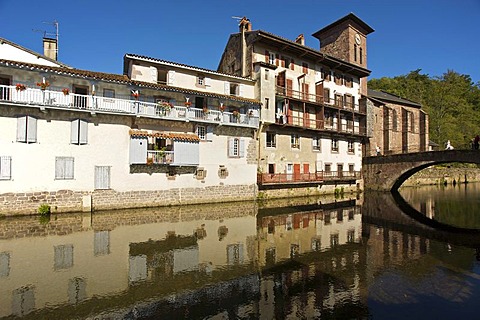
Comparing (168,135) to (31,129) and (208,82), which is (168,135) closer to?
(208,82)

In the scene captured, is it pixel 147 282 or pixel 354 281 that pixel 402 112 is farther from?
pixel 147 282

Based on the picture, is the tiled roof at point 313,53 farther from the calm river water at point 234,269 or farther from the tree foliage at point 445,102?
the tree foliage at point 445,102

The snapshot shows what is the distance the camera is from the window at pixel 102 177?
1973 centimetres

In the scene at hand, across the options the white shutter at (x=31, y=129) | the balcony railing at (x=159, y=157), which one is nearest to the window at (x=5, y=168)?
the white shutter at (x=31, y=129)

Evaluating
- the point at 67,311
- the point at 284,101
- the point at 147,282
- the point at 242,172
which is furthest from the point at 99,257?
the point at 284,101

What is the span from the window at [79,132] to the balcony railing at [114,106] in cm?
104

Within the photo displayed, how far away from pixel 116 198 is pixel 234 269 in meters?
14.2

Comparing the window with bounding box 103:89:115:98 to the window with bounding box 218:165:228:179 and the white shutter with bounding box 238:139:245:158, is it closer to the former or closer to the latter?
the window with bounding box 218:165:228:179

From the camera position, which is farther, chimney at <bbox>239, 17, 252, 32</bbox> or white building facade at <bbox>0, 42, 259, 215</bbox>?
chimney at <bbox>239, 17, 252, 32</bbox>

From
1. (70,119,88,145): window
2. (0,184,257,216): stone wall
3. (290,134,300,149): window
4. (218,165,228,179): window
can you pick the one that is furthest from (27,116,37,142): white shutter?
(290,134,300,149): window

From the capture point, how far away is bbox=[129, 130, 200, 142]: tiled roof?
20.9 m

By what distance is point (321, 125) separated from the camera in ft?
107

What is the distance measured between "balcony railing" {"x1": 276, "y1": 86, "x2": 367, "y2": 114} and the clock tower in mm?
6776

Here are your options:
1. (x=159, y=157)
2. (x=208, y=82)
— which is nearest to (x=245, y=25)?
(x=208, y=82)
